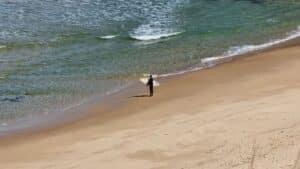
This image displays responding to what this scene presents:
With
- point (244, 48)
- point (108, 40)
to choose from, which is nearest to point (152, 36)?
point (108, 40)

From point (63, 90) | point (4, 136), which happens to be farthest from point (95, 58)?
point (4, 136)

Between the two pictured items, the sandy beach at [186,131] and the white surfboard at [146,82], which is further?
the white surfboard at [146,82]

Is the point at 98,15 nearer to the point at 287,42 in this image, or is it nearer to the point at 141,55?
the point at 141,55

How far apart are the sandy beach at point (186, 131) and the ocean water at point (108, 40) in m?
1.67

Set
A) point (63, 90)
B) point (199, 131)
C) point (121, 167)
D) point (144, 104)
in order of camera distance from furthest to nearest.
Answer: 1. point (63, 90)
2. point (144, 104)
3. point (199, 131)
4. point (121, 167)

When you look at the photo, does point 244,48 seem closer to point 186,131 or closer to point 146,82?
point 146,82

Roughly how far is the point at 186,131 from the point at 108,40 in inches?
463

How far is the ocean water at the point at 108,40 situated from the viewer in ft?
77.0

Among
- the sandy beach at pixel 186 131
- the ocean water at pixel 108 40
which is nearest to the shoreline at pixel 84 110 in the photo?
the sandy beach at pixel 186 131

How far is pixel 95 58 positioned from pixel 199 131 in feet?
30.5

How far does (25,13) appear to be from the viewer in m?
35.8

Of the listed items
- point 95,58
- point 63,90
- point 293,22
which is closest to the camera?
point 63,90

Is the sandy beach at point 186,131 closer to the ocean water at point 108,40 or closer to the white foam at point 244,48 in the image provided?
the ocean water at point 108,40

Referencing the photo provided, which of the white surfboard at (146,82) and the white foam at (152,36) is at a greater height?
the white foam at (152,36)
